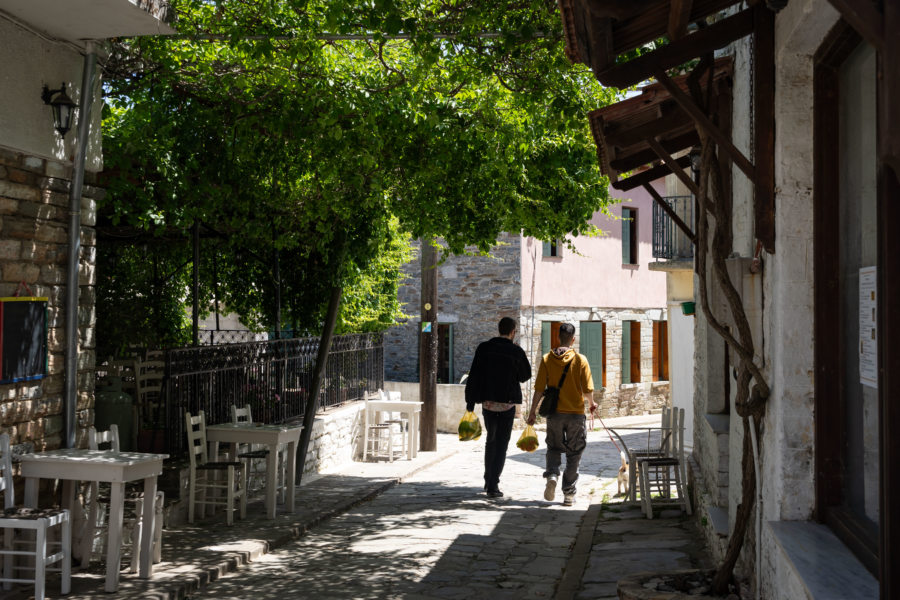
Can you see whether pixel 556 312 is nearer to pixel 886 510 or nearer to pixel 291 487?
pixel 291 487

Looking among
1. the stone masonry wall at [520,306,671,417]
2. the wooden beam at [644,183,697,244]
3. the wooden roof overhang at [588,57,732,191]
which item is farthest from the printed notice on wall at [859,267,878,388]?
the stone masonry wall at [520,306,671,417]

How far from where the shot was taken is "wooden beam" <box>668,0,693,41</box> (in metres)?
3.85

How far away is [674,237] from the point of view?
16.9m

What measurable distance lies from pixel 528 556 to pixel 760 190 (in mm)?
4492

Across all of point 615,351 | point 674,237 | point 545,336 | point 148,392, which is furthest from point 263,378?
point 615,351

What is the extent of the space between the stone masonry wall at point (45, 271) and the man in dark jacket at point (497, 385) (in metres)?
4.18

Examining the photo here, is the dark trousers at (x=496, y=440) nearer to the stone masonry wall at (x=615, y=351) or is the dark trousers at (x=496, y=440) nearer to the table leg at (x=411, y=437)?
the table leg at (x=411, y=437)

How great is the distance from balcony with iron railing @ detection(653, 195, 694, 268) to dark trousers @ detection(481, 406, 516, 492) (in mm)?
6809

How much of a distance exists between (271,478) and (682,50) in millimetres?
5922

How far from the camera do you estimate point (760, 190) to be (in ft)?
13.0

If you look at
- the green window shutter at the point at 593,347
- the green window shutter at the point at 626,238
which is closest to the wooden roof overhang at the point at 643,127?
the green window shutter at the point at 593,347

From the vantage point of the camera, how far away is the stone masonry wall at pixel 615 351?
67.8ft

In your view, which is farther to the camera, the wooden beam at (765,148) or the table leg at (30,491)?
the table leg at (30,491)

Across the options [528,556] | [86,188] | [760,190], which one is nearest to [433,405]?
[528,556]
